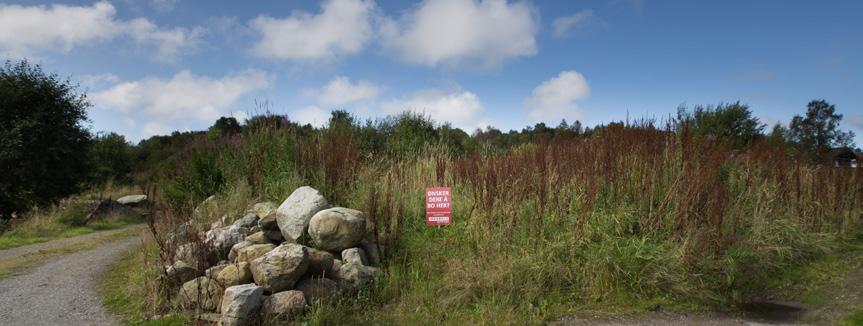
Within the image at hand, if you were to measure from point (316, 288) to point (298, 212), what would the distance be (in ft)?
4.38

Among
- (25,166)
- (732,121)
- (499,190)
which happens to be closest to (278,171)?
(499,190)

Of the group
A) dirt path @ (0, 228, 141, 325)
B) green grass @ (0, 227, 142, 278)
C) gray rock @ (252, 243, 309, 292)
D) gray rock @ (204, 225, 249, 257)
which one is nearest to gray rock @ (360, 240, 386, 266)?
gray rock @ (252, 243, 309, 292)

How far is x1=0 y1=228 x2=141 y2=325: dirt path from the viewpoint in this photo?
476 centimetres

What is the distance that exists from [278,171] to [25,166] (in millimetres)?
10505

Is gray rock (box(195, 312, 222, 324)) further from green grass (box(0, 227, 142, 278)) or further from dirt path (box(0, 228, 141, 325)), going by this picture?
green grass (box(0, 227, 142, 278))

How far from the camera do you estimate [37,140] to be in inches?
525

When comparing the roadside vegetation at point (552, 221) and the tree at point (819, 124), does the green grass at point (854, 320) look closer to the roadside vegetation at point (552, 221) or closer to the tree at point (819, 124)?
the roadside vegetation at point (552, 221)

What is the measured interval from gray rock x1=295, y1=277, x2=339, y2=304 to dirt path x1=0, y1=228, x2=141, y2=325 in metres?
1.98

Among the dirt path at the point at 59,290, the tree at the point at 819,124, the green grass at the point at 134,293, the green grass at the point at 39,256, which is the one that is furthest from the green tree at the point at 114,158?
the tree at the point at 819,124

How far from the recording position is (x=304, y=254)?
4.64 meters

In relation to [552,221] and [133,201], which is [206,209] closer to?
[552,221]

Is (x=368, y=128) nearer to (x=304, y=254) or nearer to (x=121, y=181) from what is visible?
(x=304, y=254)

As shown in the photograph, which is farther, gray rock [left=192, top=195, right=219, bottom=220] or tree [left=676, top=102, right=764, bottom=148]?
tree [left=676, top=102, right=764, bottom=148]

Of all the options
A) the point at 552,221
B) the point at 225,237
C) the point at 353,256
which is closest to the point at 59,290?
the point at 225,237
